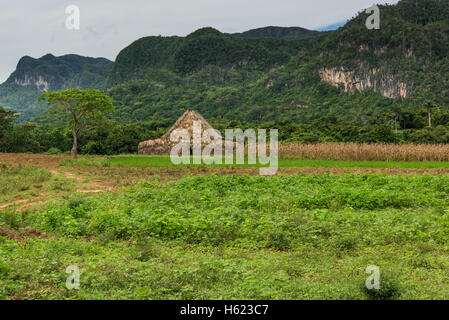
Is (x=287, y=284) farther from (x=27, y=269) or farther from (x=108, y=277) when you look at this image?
(x=27, y=269)

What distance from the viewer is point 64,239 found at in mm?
7980

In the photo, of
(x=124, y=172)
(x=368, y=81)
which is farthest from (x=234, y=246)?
(x=368, y=81)

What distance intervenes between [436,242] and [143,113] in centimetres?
9577

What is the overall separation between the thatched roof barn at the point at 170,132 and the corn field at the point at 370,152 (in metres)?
8.32

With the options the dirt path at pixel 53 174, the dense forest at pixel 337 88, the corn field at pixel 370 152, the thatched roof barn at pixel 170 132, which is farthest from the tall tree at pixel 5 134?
the dense forest at pixel 337 88

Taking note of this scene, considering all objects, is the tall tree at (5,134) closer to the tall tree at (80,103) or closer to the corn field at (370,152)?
the tall tree at (80,103)

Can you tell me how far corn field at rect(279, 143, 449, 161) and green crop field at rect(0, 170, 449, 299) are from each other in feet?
43.7

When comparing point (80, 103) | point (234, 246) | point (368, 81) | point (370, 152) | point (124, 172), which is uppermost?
point (368, 81)

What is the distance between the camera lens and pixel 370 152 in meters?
25.8

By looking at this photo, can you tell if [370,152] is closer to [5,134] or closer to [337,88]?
[5,134]

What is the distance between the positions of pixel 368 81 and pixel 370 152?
82.4m

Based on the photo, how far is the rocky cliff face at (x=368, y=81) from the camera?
93250mm

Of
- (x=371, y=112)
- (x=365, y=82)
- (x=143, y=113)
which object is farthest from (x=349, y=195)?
(x=365, y=82)

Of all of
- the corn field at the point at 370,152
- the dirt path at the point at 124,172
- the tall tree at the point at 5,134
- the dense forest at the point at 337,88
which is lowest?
the dirt path at the point at 124,172
